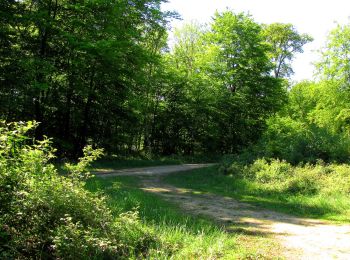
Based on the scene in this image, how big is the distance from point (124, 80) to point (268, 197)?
50.8 feet

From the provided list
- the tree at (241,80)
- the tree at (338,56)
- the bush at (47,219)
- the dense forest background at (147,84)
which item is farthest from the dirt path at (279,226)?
the tree at (338,56)

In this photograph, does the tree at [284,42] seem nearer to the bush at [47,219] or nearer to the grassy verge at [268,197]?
the grassy verge at [268,197]

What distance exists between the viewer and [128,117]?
2689 cm

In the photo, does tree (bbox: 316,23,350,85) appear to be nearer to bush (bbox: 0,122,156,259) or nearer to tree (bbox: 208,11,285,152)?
tree (bbox: 208,11,285,152)

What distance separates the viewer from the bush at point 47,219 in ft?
17.3

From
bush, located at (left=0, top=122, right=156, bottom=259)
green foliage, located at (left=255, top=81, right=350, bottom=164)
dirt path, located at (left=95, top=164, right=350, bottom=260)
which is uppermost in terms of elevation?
green foliage, located at (left=255, top=81, right=350, bottom=164)

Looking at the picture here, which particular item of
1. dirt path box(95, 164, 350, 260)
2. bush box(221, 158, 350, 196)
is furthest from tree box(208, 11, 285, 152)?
dirt path box(95, 164, 350, 260)

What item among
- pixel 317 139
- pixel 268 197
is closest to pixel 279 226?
pixel 268 197

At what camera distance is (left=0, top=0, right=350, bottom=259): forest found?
576 cm

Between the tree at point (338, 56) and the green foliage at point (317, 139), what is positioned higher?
the tree at point (338, 56)

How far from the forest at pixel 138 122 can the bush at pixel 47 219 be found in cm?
2

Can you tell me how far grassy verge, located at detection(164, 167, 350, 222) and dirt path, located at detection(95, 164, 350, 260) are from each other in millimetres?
788

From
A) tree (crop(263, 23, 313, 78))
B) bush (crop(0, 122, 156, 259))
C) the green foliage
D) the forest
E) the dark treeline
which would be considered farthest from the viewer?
tree (crop(263, 23, 313, 78))

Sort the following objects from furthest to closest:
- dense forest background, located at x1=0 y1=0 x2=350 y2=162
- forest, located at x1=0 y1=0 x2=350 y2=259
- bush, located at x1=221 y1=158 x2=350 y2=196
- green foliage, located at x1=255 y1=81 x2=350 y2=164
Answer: dense forest background, located at x1=0 y1=0 x2=350 y2=162 < green foliage, located at x1=255 y1=81 x2=350 y2=164 < bush, located at x1=221 y1=158 x2=350 y2=196 < forest, located at x1=0 y1=0 x2=350 y2=259
